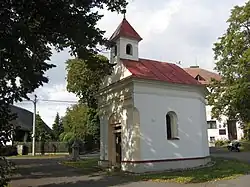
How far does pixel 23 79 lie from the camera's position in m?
12.1

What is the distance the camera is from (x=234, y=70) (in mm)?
35031

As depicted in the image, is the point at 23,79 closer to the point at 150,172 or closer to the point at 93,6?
the point at 93,6

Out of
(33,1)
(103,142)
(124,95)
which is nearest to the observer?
(33,1)

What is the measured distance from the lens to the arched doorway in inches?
898

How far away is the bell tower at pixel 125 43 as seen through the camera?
77.1ft

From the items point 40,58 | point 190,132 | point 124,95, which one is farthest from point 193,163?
point 40,58

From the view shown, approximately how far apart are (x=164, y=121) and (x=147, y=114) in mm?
1449

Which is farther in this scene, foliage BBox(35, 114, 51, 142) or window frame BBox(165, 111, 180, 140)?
foliage BBox(35, 114, 51, 142)

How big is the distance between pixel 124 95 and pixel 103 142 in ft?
16.3

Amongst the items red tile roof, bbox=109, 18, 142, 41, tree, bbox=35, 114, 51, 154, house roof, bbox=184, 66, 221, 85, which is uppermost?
house roof, bbox=184, 66, 221, 85

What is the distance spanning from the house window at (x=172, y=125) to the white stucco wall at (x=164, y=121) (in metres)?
0.28

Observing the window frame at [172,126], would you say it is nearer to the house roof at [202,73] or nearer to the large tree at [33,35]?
the large tree at [33,35]

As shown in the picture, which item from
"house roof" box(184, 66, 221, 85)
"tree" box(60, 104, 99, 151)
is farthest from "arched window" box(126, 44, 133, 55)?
"house roof" box(184, 66, 221, 85)

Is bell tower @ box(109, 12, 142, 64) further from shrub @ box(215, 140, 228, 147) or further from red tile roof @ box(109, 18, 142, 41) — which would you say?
shrub @ box(215, 140, 228, 147)
